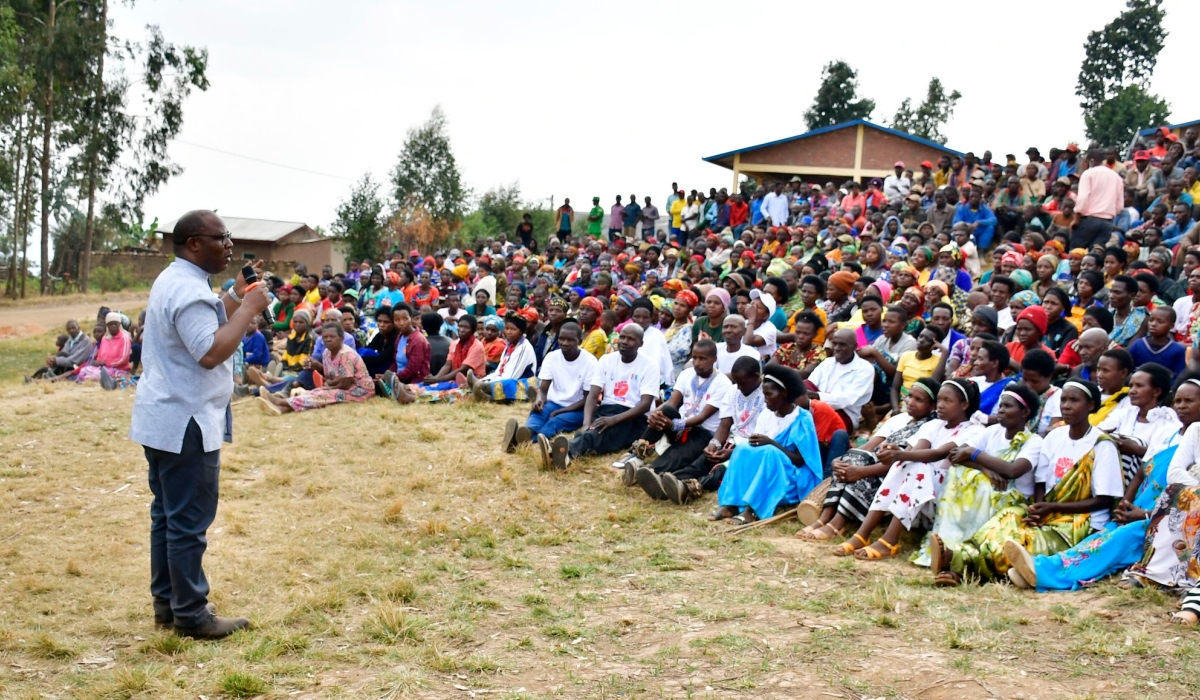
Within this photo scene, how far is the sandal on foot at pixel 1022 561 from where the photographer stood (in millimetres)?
5191

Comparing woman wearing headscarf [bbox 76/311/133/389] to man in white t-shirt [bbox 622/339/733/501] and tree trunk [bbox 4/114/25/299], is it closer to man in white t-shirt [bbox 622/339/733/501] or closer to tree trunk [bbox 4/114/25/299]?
man in white t-shirt [bbox 622/339/733/501]

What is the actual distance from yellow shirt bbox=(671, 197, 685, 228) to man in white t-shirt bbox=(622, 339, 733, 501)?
553 inches

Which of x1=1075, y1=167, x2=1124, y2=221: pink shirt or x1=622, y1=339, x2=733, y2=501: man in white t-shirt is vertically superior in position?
x1=1075, y1=167, x2=1124, y2=221: pink shirt

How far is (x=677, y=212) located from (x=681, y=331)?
11.8 metres

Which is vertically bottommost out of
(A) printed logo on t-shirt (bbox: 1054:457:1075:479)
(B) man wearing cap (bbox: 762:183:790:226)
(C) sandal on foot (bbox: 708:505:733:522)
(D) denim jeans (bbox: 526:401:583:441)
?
(C) sandal on foot (bbox: 708:505:733:522)

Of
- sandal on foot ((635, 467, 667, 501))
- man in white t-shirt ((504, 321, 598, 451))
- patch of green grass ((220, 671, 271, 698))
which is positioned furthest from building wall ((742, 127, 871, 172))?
patch of green grass ((220, 671, 271, 698))

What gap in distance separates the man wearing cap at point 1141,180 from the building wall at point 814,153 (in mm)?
10318

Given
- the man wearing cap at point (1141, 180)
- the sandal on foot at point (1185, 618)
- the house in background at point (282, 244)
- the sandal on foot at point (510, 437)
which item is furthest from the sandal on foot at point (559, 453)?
the house in background at point (282, 244)

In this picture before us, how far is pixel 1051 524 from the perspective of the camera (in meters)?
5.60

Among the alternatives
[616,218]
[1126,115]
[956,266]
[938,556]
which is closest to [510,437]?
[938,556]

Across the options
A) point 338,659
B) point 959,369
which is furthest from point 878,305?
point 338,659

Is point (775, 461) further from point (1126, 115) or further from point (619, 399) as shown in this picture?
point (1126, 115)

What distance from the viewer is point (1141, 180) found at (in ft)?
47.8

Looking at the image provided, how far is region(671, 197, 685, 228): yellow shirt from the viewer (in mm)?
21984
